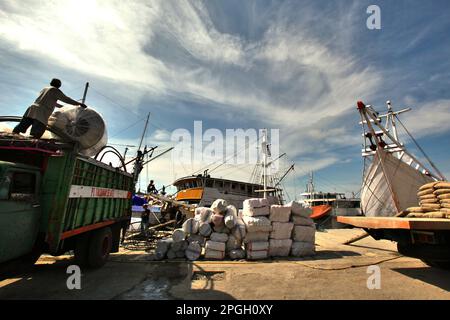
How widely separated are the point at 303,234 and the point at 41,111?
8336mm

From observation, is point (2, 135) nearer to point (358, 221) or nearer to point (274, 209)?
point (274, 209)

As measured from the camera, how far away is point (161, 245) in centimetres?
735

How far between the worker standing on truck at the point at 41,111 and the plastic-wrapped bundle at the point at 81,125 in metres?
0.51

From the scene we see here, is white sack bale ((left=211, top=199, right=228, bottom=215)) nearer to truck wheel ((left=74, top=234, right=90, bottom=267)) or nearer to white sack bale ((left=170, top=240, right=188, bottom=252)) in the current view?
white sack bale ((left=170, top=240, right=188, bottom=252))

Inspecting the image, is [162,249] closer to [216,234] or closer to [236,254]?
[216,234]

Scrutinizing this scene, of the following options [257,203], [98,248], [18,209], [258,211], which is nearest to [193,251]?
[258,211]

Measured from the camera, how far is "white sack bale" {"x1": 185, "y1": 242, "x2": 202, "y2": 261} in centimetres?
718

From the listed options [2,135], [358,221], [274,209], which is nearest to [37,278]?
[2,135]

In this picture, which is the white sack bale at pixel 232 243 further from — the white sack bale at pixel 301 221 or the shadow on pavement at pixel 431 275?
the shadow on pavement at pixel 431 275

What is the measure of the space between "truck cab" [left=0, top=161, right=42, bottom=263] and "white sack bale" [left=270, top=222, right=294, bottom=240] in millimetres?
6278

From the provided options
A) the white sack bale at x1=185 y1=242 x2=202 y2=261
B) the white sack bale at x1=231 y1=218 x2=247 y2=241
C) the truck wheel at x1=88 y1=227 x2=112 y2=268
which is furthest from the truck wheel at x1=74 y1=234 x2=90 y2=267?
the white sack bale at x1=231 y1=218 x2=247 y2=241

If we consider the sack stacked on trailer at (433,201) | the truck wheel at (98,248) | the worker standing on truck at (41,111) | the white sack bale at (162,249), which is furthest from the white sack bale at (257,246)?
the worker standing on truck at (41,111)

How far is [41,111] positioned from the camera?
5.28m
